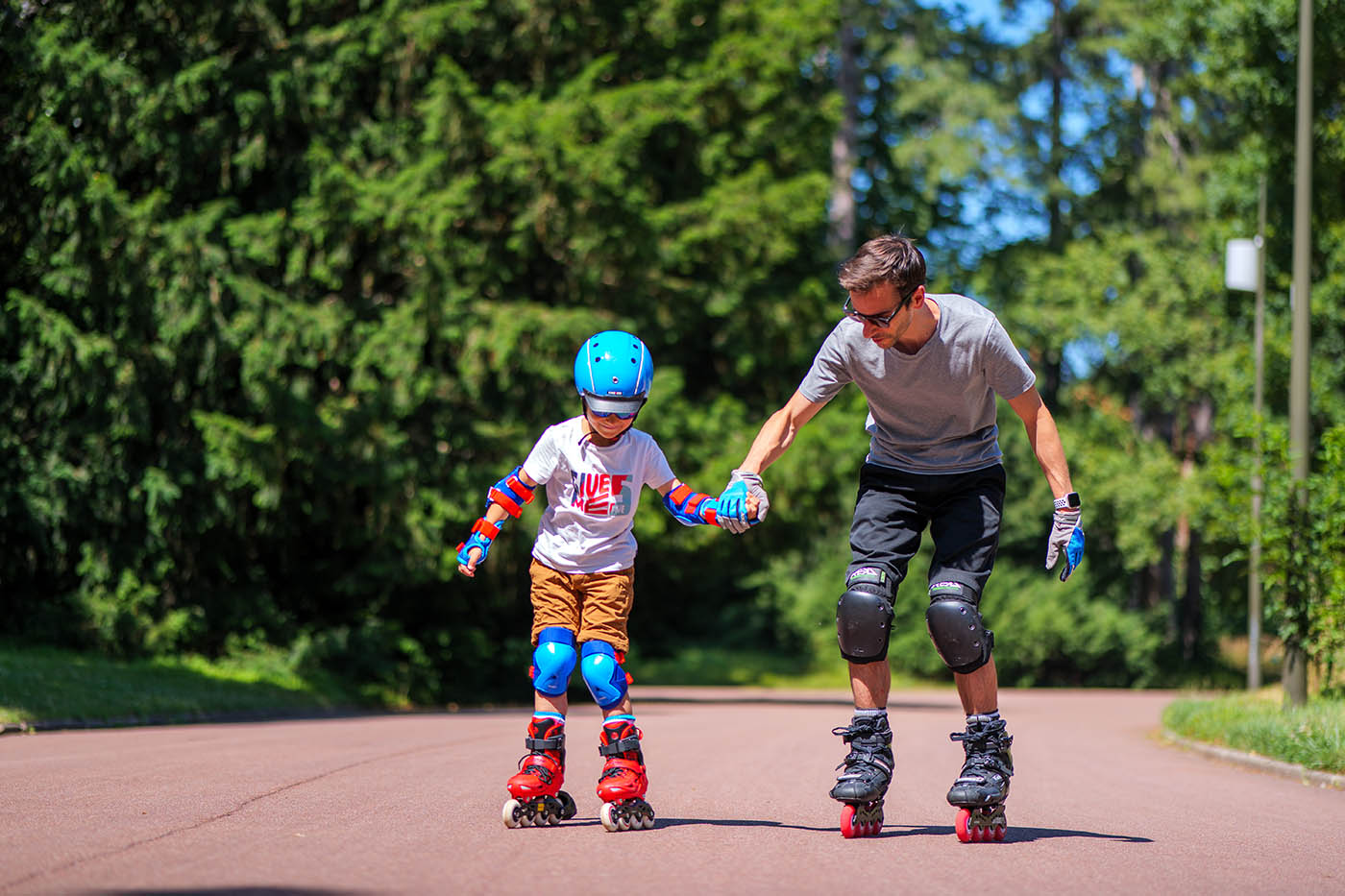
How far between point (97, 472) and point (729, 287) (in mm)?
9008

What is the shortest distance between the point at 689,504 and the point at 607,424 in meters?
0.45

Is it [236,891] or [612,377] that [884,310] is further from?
[236,891]

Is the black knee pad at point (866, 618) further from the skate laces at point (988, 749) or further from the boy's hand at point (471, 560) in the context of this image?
the boy's hand at point (471, 560)

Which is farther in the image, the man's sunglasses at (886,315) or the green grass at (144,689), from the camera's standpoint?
the green grass at (144,689)

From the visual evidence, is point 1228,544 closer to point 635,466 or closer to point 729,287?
point 729,287

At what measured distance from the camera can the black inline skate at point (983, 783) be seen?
570 centimetres

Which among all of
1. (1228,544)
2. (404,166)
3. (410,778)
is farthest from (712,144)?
(410,778)

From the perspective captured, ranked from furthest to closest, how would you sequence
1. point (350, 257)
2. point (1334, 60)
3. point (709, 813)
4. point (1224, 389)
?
point (1224, 389), point (1334, 60), point (350, 257), point (709, 813)

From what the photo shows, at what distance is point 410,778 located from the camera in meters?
8.25

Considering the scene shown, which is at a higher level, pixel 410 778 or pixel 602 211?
pixel 602 211

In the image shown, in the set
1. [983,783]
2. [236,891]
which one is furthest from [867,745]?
[236,891]

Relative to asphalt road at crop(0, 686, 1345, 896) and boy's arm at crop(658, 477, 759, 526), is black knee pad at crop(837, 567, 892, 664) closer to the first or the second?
boy's arm at crop(658, 477, 759, 526)

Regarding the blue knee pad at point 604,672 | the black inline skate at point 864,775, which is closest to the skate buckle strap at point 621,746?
the blue knee pad at point 604,672

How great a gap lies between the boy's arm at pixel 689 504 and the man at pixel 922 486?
22cm
